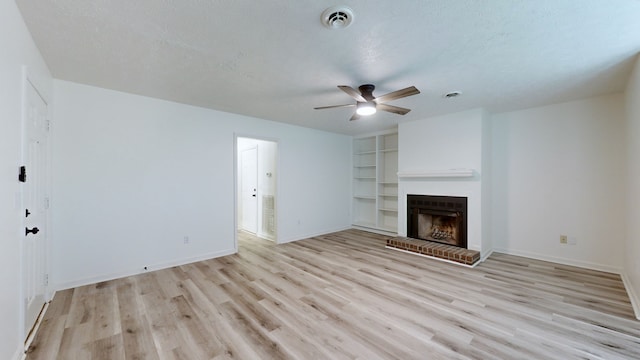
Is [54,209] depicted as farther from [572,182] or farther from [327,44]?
[572,182]

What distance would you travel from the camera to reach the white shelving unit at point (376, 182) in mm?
5895

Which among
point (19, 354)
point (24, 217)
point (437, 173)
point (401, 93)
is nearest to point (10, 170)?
point (24, 217)

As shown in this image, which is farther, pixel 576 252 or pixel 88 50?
pixel 576 252

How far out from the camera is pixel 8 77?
1.63 metres

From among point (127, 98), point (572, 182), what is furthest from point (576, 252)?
point (127, 98)

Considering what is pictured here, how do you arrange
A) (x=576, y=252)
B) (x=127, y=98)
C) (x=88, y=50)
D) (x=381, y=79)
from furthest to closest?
1. (x=576, y=252)
2. (x=127, y=98)
3. (x=381, y=79)
4. (x=88, y=50)

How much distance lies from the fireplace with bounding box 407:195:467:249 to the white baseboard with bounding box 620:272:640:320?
67.2 inches

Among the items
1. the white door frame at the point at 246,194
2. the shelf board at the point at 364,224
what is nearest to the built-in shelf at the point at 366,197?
the shelf board at the point at 364,224

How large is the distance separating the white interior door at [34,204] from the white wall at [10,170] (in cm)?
19

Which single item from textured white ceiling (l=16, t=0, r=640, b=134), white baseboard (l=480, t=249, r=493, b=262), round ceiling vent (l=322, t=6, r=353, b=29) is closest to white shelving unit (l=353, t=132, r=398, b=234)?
white baseboard (l=480, t=249, r=493, b=262)

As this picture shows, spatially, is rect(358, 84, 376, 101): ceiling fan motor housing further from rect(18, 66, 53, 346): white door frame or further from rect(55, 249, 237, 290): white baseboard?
rect(55, 249, 237, 290): white baseboard

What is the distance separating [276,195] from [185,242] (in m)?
1.80

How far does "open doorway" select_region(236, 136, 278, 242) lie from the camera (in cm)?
528

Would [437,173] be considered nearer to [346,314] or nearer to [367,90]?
[367,90]
